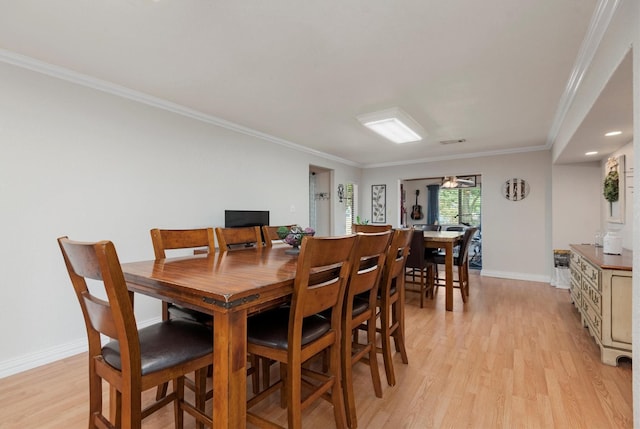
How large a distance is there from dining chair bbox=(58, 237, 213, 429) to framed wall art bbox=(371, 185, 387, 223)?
5.68m

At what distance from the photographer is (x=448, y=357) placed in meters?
2.39

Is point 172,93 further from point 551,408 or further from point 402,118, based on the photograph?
point 551,408

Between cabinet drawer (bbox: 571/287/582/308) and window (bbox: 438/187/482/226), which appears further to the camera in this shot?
window (bbox: 438/187/482/226)

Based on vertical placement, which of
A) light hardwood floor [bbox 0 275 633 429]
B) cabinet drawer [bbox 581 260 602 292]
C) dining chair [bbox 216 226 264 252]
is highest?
dining chair [bbox 216 226 264 252]

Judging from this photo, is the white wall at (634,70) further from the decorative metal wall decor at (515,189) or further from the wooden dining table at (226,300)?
the decorative metal wall decor at (515,189)

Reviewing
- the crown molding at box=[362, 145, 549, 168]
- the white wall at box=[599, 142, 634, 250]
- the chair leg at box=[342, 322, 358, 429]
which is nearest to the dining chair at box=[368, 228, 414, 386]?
the chair leg at box=[342, 322, 358, 429]

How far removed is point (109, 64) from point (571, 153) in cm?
495

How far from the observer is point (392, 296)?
2168 mm

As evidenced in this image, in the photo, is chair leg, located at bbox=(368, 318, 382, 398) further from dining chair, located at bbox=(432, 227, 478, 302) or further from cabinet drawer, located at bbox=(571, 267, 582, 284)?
cabinet drawer, located at bbox=(571, 267, 582, 284)

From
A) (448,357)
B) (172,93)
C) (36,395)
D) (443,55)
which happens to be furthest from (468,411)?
(172,93)

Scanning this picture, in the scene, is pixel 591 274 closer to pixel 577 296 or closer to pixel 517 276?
pixel 577 296

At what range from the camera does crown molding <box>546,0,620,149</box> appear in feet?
5.41

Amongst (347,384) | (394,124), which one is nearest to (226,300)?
(347,384)

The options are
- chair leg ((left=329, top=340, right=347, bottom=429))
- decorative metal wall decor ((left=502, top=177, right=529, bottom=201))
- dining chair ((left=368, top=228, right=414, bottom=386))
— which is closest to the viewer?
chair leg ((left=329, top=340, right=347, bottom=429))
